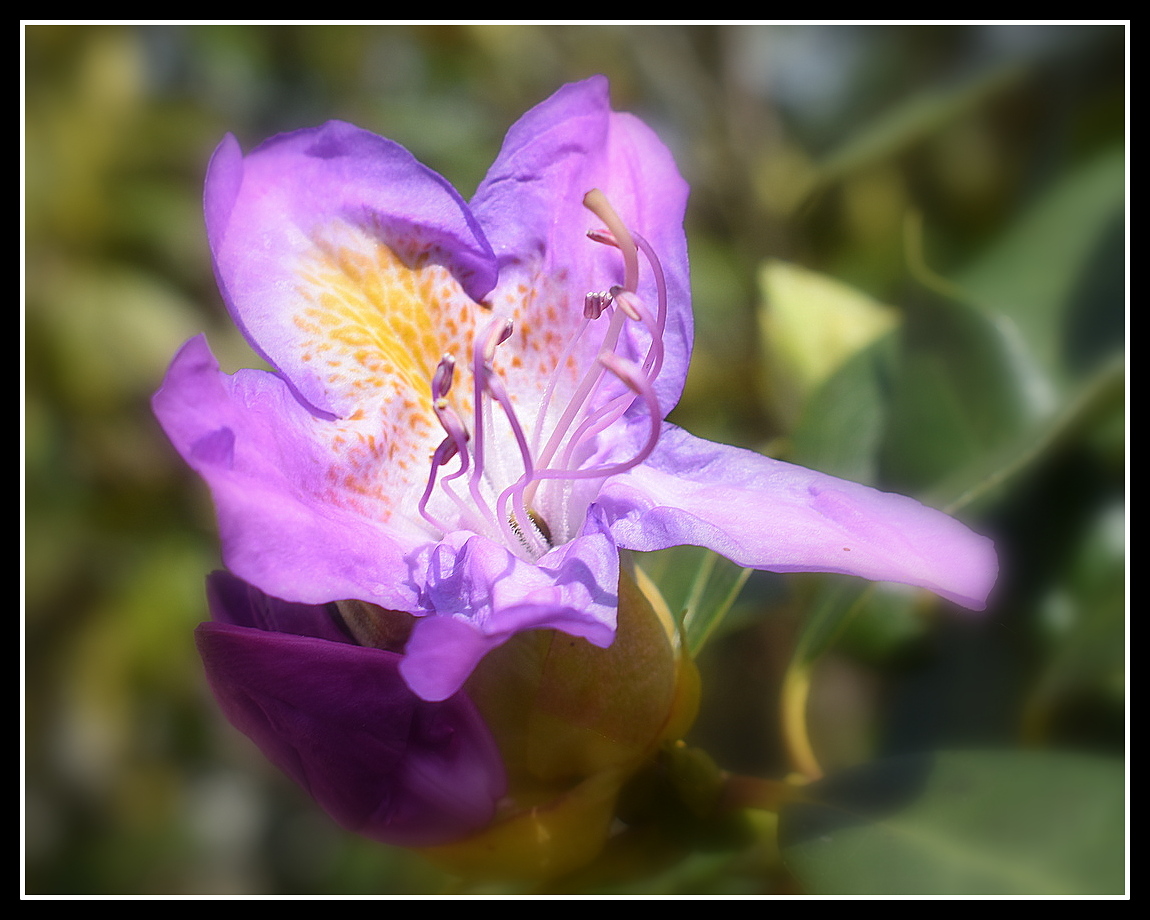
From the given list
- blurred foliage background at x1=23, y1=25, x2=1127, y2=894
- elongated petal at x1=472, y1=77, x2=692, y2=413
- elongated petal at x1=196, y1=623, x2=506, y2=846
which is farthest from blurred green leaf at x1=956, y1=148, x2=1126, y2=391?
elongated petal at x1=196, y1=623, x2=506, y2=846

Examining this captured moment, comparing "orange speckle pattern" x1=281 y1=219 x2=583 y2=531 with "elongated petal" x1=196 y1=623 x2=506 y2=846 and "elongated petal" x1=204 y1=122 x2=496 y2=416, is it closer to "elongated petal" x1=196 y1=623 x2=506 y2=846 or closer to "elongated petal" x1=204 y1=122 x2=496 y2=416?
"elongated petal" x1=204 y1=122 x2=496 y2=416

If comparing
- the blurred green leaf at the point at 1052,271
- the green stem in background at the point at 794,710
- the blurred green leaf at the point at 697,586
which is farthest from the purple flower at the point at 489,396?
the blurred green leaf at the point at 1052,271

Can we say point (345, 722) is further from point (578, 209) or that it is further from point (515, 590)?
point (578, 209)

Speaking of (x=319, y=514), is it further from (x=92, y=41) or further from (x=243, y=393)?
(x=92, y=41)

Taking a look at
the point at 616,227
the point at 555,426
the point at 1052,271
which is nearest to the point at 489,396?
the point at 555,426

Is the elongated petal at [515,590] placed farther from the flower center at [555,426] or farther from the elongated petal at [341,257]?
the elongated petal at [341,257]

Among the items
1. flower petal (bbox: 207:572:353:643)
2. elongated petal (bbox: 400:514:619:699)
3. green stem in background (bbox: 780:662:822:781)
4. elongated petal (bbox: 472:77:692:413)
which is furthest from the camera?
green stem in background (bbox: 780:662:822:781)

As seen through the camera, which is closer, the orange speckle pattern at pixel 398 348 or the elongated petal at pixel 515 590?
the elongated petal at pixel 515 590

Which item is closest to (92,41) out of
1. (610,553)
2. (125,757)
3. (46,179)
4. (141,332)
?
(46,179)
